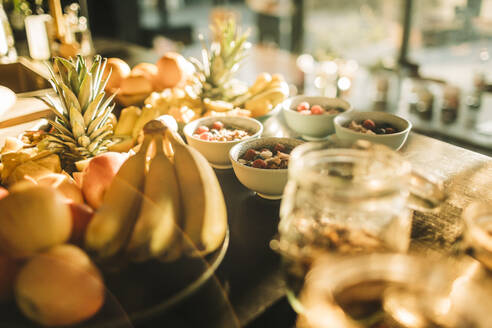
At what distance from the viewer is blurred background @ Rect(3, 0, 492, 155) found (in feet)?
8.71

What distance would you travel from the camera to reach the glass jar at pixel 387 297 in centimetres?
46

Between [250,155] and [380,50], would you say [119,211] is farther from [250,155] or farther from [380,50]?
[380,50]

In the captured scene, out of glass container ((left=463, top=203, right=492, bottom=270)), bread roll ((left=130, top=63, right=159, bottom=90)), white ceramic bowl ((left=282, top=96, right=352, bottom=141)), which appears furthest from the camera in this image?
bread roll ((left=130, top=63, right=159, bottom=90))

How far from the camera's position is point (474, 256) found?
1.99 ft

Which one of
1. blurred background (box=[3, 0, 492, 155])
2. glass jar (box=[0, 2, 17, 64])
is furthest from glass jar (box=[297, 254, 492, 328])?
blurred background (box=[3, 0, 492, 155])

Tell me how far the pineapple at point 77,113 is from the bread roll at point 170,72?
0.59 m

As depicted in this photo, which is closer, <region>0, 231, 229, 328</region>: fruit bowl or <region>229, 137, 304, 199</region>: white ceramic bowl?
<region>0, 231, 229, 328</region>: fruit bowl

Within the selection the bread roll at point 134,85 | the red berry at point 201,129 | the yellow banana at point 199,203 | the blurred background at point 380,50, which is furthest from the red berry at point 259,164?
the blurred background at point 380,50

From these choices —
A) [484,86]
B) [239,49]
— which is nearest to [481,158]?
[239,49]

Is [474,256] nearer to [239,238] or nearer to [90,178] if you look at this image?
[239,238]

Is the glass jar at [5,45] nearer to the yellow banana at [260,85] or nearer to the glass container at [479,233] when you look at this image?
the yellow banana at [260,85]

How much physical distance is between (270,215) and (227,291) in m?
0.24

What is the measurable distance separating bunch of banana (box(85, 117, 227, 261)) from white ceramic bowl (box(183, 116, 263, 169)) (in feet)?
0.84

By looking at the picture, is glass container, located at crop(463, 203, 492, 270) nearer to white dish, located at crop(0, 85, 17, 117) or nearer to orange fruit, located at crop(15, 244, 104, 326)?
orange fruit, located at crop(15, 244, 104, 326)
